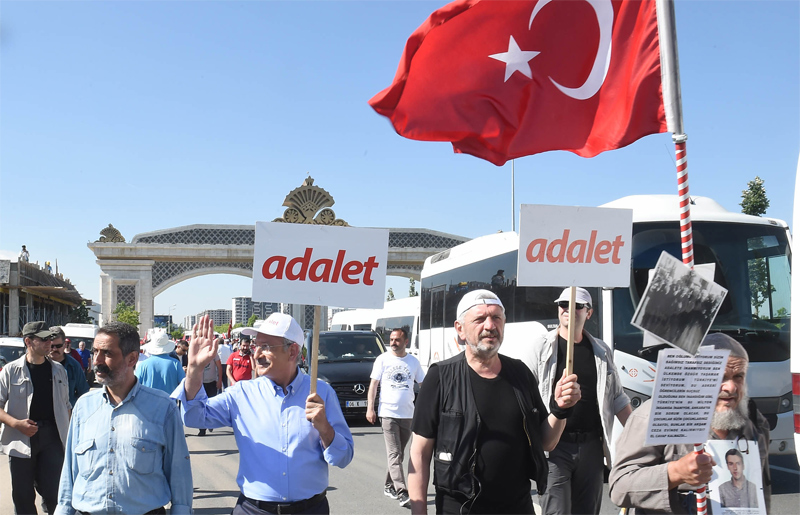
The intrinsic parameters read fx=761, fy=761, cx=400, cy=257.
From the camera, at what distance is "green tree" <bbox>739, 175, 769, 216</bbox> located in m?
25.2

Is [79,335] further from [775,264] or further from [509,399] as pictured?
[509,399]

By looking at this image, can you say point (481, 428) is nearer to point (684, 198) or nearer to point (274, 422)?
point (274, 422)

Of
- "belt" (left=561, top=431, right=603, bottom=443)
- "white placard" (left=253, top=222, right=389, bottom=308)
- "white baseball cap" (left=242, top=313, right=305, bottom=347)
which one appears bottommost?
"belt" (left=561, top=431, right=603, bottom=443)

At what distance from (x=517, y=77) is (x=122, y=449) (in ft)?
11.7

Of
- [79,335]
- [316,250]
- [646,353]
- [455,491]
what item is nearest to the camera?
[455,491]

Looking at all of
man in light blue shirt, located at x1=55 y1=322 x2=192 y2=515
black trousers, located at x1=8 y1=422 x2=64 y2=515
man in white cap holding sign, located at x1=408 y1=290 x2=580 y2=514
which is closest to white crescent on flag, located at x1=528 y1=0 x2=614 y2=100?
man in white cap holding sign, located at x1=408 y1=290 x2=580 y2=514

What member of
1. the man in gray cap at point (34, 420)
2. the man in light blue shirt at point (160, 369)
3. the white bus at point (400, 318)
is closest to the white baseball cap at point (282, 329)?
the man in gray cap at point (34, 420)

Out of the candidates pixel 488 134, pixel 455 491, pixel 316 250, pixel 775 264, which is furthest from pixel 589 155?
pixel 775 264

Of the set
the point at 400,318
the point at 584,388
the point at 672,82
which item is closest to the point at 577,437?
the point at 584,388

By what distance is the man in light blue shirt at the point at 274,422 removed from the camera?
3.94m

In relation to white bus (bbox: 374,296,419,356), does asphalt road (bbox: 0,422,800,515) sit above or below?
below

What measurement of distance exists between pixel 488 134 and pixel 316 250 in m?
1.85

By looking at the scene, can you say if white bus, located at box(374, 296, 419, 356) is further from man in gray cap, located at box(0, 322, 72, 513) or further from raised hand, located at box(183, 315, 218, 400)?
raised hand, located at box(183, 315, 218, 400)

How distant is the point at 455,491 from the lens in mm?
3781
